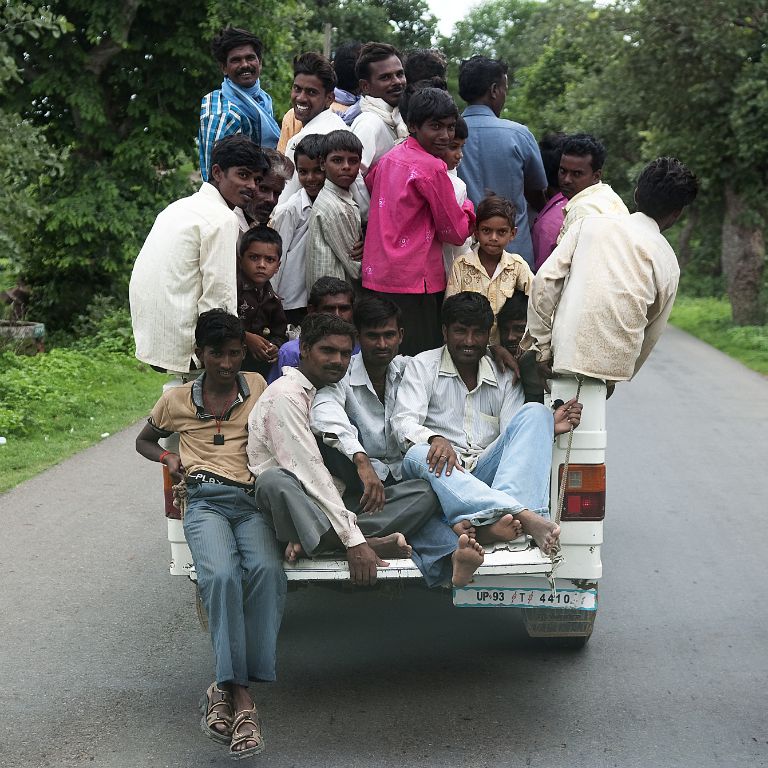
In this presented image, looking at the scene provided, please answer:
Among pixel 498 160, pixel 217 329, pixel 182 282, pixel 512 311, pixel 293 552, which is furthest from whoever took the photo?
pixel 498 160

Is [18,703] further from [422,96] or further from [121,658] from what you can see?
[422,96]

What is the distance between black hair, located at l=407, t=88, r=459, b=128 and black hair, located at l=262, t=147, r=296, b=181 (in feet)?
2.53

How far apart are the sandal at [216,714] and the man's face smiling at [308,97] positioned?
390cm

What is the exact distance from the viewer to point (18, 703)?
4781mm

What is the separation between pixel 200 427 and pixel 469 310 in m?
1.26

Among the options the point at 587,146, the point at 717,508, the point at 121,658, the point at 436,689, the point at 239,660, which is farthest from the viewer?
the point at 717,508

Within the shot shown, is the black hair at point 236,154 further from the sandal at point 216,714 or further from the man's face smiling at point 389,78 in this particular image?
the sandal at point 216,714

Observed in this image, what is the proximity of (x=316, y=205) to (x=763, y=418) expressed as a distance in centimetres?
769

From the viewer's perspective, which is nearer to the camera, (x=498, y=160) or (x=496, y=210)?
(x=496, y=210)

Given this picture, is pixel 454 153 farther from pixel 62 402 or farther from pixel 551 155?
pixel 62 402

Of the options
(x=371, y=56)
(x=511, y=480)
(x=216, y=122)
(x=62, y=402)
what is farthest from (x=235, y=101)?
(x=62, y=402)

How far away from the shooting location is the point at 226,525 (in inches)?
→ 179

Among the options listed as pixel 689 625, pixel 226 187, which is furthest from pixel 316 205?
pixel 689 625

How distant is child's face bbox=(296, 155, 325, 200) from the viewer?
19.9 feet
